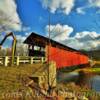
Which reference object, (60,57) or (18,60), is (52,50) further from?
(18,60)

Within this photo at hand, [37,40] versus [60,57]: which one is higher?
[37,40]

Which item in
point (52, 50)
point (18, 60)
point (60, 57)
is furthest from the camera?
point (60, 57)

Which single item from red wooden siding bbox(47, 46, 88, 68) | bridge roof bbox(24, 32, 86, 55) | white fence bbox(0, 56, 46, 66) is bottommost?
white fence bbox(0, 56, 46, 66)

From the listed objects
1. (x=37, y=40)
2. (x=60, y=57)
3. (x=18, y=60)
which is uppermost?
(x=37, y=40)

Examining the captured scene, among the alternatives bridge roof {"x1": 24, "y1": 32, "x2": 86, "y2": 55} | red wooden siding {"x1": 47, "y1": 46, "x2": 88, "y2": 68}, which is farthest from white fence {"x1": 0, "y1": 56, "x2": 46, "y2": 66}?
bridge roof {"x1": 24, "y1": 32, "x2": 86, "y2": 55}

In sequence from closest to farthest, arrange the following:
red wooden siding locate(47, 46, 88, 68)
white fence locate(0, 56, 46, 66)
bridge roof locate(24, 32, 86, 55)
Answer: white fence locate(0, 56, 46, 66)
red wooden siding locate(47, 46, 88, 68)
bridge roof locate(24, 32, 86, 55)

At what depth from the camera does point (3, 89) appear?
492 inches

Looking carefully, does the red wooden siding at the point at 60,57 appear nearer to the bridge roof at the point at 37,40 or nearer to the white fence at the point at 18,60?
the bridge roof at the point at 37,40

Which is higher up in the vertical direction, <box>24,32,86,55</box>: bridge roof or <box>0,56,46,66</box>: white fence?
<box>24,32,86,55</box>: bridge roof

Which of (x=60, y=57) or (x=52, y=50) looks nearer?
(x=52, y=50)

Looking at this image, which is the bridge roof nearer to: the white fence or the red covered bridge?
the red covered bridge

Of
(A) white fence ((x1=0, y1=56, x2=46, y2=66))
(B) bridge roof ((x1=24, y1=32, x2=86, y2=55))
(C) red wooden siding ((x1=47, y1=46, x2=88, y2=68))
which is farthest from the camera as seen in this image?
(B) bridge roof ((x1=24, y1=32, x2=86, y2=55))

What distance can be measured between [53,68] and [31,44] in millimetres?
13674

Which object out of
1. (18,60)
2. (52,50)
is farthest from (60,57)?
(18,60)
